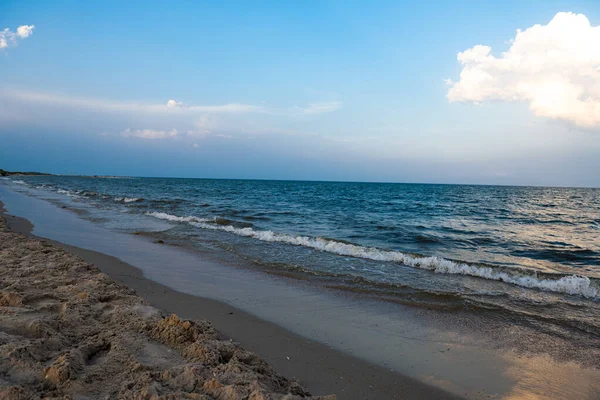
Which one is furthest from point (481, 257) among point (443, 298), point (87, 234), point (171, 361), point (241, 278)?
point (87, 234)

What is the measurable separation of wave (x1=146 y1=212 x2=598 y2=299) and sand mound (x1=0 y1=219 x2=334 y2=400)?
7155 millimetres

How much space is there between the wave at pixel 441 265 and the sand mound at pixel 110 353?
23.5 ft

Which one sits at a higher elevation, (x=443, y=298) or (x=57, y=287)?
(x=57, y=287)

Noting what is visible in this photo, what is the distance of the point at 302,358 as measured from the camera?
3.97 m

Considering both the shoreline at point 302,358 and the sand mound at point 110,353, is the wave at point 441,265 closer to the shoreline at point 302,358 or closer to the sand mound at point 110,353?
the shoreline at point 302,358

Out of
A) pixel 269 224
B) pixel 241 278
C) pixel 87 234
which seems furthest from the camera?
pixel 269 224

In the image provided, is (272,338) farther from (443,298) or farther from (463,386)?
(443,298)

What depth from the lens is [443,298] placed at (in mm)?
6781

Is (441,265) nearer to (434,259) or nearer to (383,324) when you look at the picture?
(434,259)

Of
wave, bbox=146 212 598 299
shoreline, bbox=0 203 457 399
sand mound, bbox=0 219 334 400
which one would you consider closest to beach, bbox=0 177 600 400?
shoreline, bbox=0 203 457 399

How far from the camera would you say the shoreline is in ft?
11.3

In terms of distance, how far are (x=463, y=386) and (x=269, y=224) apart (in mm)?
14467

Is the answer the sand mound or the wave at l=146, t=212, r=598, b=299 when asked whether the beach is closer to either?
the wave at l=146, t=212, r=598, b=299

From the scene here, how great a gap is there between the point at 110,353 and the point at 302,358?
2043 millimetres
